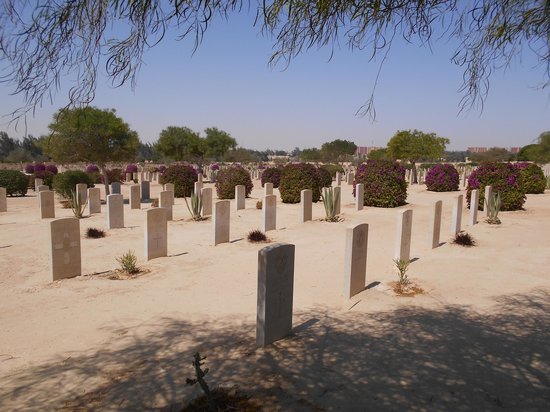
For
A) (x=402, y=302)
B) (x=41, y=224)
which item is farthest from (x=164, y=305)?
(x=41, y=224)

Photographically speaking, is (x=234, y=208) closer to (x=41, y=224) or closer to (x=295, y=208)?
(x=295, y=208)

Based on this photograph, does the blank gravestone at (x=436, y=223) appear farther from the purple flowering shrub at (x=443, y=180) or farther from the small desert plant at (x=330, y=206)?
the purple flowering shrub at (x=443, y=180)

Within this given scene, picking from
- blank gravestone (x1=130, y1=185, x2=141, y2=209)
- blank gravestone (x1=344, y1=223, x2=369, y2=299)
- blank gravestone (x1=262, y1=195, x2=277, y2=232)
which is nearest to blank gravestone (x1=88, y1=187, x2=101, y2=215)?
blank gravestone (x1=130, y1=185, x2=141, y2=209)

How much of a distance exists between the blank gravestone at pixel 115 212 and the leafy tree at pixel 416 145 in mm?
25996

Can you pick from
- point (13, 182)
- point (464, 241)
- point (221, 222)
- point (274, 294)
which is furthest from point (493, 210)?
point (13, 182)

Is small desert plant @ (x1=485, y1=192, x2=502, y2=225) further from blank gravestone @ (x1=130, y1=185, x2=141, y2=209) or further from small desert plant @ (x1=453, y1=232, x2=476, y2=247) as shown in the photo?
blank gravestone @ (x1=130, y1=185, x2=141, y2=209)

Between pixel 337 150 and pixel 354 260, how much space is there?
77.9m

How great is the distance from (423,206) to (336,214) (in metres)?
5.47

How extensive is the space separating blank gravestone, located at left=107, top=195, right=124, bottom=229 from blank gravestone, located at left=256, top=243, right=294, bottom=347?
8820mm

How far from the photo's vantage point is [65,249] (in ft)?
24.6

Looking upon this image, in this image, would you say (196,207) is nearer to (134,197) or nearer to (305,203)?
(305,203)

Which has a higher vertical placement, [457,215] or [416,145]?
[416,145]

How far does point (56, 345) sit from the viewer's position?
15.3ft

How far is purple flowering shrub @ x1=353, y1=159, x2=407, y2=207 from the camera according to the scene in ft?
58.2
